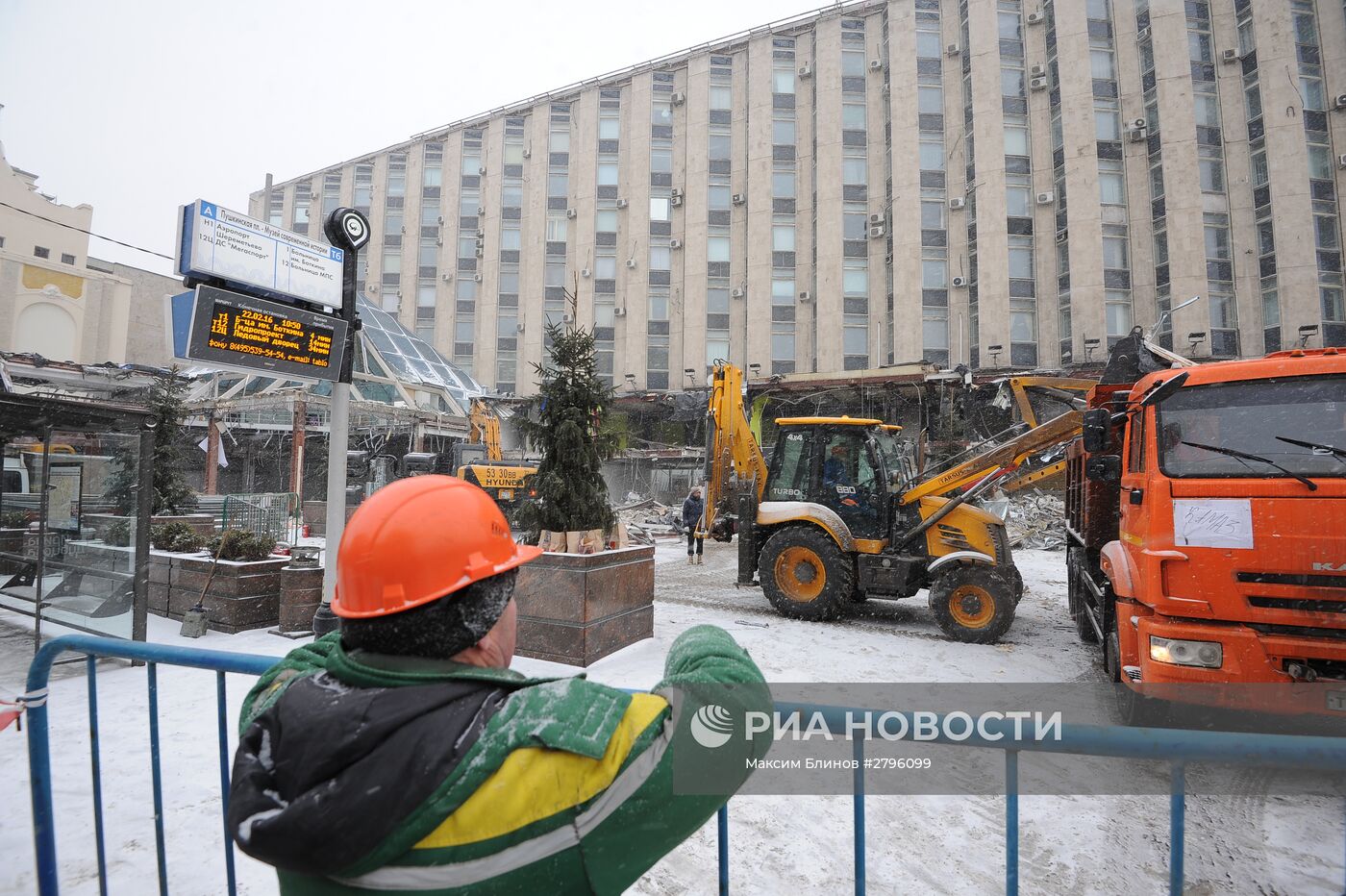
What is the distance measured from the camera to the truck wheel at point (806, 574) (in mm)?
8492

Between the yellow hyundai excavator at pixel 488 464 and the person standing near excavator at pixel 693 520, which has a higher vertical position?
the yellow hyundai excavator at pixel 488 464

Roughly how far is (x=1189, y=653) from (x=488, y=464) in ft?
63.6

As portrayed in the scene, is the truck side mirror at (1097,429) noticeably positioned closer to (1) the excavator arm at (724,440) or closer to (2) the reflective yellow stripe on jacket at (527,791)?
(2) the reflective yellow stripe on jacket at (527,791)

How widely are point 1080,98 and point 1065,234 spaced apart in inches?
215

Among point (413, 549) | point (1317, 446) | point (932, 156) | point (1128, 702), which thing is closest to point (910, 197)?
point (932, 156)

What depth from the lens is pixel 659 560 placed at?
15.0 metres

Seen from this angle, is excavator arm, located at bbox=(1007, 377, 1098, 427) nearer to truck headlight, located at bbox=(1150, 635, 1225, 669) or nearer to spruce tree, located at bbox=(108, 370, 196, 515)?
truck headlight, located at bbox=(1150, 635, 1225, 669)

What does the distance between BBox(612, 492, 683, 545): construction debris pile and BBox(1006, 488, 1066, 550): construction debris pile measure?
9.82 metres

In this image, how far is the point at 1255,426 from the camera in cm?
417

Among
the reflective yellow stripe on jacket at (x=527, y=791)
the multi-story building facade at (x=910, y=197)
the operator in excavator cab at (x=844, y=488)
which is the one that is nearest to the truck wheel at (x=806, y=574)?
the operator in excavator cab at (x=844, y=488)

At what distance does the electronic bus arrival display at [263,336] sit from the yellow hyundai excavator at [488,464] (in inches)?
432

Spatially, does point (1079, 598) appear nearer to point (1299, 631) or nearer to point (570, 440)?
point (1299, 631)

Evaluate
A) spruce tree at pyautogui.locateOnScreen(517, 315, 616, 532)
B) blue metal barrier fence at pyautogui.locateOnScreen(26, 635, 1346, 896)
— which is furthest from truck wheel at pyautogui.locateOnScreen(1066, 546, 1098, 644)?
blue metal barrier fence at pyautogui.locateOnScreen(26, 635, 1346, 896)

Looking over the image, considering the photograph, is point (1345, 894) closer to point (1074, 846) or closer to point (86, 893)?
point (1074, 846)
